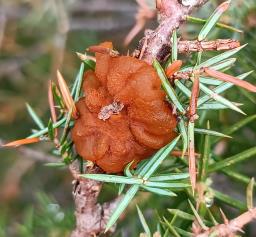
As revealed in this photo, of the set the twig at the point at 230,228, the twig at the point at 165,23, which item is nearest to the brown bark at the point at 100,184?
the twig at the point at 165,23

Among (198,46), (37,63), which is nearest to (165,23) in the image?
(198,46)

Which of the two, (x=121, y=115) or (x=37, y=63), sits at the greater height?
(x=121, y=115)

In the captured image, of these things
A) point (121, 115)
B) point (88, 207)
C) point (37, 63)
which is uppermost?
point (121, 115)

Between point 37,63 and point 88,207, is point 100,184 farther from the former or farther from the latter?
point 37,63

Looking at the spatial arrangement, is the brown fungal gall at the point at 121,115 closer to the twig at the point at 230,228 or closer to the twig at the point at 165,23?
the twig at the point at 165,23

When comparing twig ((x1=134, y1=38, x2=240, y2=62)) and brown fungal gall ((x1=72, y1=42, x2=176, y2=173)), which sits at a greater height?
twig ((x1=134, y1=38, x2=240, y2=62))

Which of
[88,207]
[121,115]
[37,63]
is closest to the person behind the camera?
[121,115]

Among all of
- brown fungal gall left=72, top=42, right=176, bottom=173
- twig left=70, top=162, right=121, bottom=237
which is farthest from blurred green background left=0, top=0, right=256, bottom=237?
brown fungal gall left=72, top=42, right=176, bottom=173

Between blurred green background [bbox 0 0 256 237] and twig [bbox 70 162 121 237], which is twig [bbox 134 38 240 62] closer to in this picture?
twig [bbox 70 162 121 237]

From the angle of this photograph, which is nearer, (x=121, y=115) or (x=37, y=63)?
(x=121, y=115)

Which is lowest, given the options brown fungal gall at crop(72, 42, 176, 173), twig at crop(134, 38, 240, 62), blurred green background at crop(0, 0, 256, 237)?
blurred green background at crop(0, 0, 256, 237)
